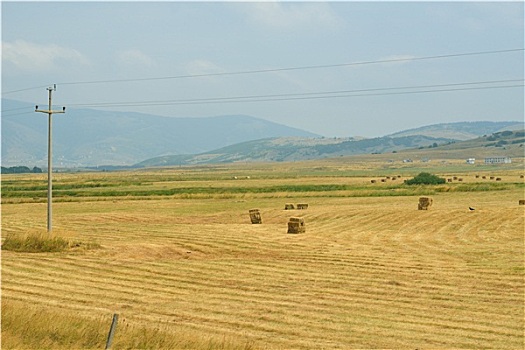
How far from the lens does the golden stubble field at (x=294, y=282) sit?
15633 millimetres

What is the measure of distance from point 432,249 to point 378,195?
34935mm

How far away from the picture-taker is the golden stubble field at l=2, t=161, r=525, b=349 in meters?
15.6

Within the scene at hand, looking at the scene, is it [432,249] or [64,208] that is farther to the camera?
[64,208]

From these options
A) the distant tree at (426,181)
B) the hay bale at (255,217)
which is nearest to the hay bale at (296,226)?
the hay bale at (255,217)

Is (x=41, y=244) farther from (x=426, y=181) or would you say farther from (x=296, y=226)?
(x=426, y=181)

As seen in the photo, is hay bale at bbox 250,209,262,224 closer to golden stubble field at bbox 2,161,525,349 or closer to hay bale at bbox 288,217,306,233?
golden stubble field at bbox 2,161,525,349

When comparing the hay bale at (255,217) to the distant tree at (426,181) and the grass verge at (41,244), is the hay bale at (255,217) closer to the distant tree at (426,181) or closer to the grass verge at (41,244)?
the grass verge at (41,244)

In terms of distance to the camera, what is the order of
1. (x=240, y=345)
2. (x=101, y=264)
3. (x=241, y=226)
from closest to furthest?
(x=240, y=345) → (x=101, y=264) → (x=241, y=226)

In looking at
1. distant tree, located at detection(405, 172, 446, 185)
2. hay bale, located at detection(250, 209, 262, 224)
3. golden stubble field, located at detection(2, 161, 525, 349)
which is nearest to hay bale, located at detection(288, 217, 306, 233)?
golden stubble field, located at detection(2, 161, 525, 349)

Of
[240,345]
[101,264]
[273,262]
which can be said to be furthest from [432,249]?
[240,345]

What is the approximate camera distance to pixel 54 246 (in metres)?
27.8

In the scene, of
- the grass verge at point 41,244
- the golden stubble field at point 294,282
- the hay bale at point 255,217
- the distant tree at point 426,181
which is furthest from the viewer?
the distant tree at point 426,181

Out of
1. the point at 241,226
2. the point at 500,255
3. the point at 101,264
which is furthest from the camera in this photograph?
the point at 241,226

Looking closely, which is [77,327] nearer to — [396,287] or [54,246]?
[396,287]
